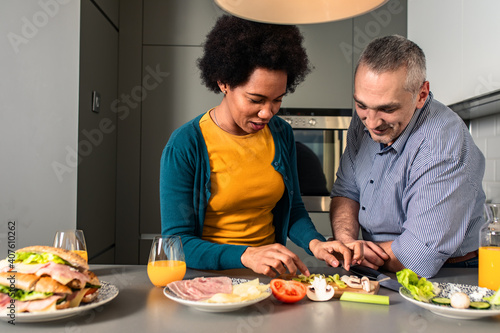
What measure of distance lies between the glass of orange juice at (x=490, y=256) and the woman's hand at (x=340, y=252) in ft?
0.93

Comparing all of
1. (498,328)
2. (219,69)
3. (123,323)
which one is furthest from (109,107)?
(498,328)

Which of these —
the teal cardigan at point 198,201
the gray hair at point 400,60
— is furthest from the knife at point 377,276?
the gray hair at point 400,60

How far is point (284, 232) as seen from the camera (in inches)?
61.0

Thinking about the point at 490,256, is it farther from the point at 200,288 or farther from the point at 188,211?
the point at 188,211

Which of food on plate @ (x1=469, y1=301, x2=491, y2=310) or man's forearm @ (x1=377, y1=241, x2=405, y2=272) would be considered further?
man's forearm @ (x1=377, y1=241, x2=405, y2=272)

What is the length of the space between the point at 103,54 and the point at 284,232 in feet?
5.43

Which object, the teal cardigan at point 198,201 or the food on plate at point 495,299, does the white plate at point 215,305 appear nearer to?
the teal cardigan at point 198,201

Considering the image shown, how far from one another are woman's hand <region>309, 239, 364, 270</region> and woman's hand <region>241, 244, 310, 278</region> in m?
0.13

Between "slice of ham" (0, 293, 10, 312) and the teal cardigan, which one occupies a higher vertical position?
the teal cardigan

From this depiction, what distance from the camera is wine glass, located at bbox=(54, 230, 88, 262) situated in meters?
1.10

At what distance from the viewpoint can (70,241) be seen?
1112 millimetres

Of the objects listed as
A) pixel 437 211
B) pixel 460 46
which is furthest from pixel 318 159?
pixel 437 211

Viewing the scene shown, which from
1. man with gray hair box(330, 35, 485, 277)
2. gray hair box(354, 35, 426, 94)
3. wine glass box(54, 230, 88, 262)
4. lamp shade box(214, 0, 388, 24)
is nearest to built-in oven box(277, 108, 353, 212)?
man with gray hair box(330, 35, 485, 277)

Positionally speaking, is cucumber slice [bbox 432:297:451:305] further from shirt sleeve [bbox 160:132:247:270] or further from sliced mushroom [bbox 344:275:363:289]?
shirt sleeve [bbox 160:132:247:270]
